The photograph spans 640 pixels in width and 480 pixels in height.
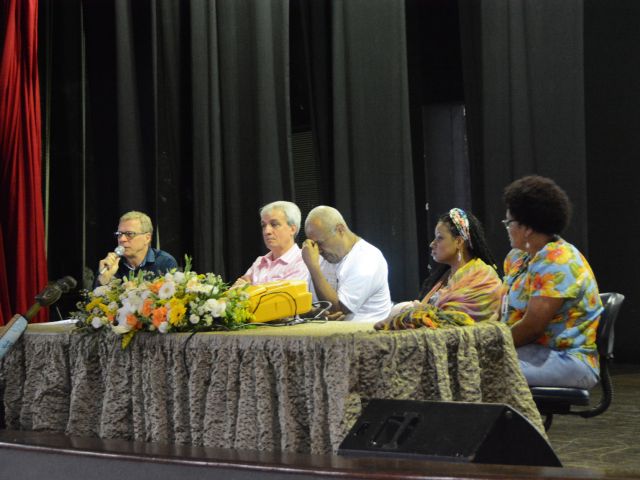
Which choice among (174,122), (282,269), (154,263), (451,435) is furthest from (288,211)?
(451,435)

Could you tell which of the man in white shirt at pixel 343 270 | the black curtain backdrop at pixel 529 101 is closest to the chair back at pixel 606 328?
the man in white shirt at pixel 343 270

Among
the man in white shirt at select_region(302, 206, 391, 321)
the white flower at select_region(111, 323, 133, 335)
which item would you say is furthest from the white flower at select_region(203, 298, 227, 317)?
the man in white shirt at select_region(302, 206, 391, 321)

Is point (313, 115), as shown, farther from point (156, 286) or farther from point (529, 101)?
point (156, 286)

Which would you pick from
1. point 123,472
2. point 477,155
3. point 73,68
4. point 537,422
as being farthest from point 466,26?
point 123,472

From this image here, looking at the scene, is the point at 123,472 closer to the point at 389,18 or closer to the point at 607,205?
the point at 389,18

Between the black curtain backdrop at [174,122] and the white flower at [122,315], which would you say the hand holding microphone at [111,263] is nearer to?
the black curtain backdrop at [174,122]

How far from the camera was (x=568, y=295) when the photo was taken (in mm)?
3018

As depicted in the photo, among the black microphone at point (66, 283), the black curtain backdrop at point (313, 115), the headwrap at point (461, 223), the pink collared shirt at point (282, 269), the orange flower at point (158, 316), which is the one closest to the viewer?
the orange flower at point (158, 316)

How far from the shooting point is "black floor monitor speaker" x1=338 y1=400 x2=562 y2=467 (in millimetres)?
1632

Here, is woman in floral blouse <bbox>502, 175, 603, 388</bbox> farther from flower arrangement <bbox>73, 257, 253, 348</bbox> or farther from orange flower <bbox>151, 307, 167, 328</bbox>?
orange flower <bbox>151, 307, 167, 328</bbox>

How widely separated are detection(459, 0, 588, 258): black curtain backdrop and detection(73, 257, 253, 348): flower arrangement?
252 centimetres

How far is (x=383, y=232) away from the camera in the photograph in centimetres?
559

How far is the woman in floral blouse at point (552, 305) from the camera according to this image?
3020mm

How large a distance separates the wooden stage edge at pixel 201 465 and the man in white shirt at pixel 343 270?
203cm
